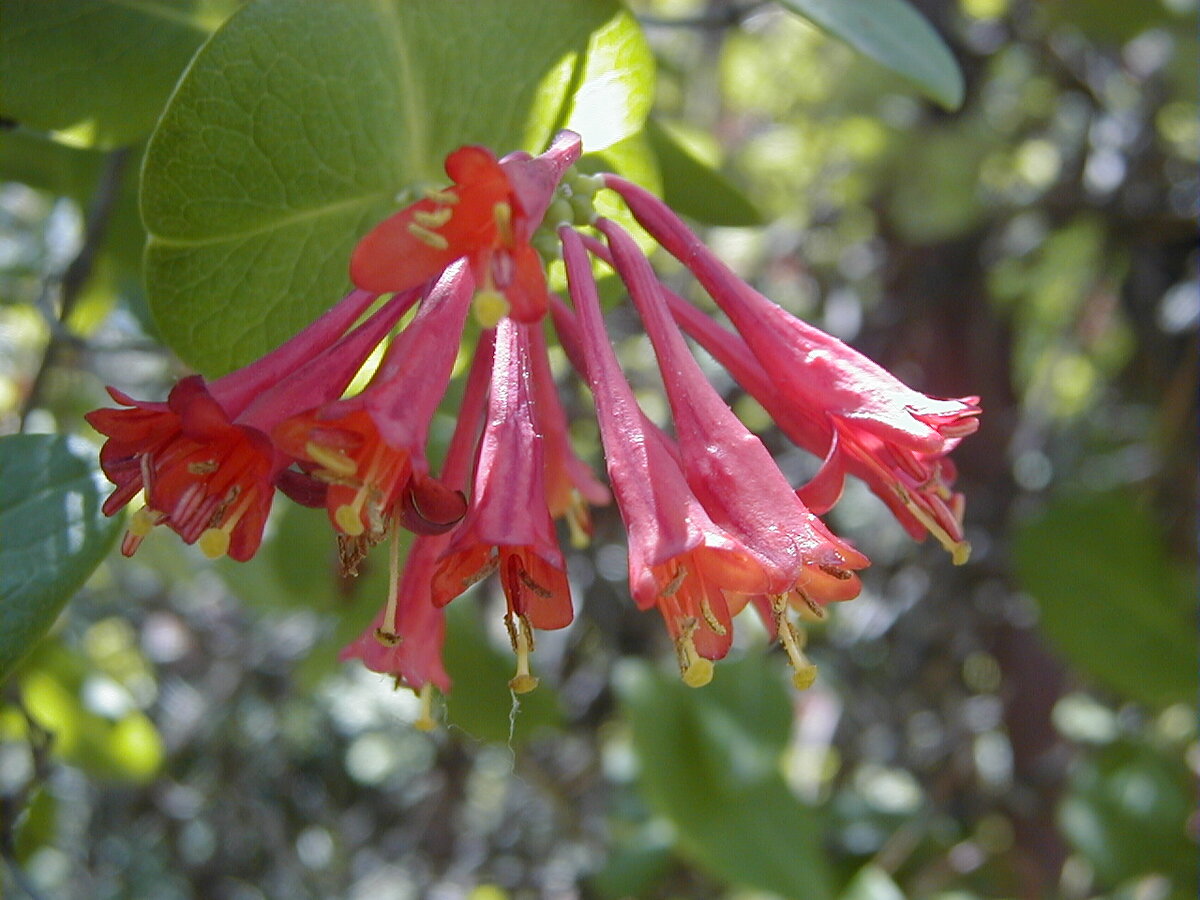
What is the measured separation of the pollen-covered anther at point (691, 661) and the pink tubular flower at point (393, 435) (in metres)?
0.15

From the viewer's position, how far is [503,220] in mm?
613

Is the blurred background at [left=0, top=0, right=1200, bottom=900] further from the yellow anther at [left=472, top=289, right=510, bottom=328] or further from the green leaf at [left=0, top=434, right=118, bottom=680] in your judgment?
the yellow anther at [left=472, top=289, right=510, bottom=328]

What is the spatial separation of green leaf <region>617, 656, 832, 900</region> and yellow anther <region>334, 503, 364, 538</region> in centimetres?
92

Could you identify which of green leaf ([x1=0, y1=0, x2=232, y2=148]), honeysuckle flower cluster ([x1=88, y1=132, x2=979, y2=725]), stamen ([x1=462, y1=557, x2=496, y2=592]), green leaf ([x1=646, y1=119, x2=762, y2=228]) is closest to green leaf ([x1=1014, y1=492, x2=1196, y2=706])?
green leaf ([x1=646, y1=119, x2=762, y2=228])

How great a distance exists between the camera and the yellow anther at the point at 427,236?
606mm

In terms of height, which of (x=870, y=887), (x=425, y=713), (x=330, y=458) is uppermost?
(x=330, y=458)

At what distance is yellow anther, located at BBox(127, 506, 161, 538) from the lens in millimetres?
646

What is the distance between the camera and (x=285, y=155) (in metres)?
0.73

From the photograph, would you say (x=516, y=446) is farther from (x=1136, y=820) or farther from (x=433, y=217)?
(x=1136, y=820)

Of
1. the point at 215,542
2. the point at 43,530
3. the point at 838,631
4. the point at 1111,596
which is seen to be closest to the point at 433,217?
the point at 215,542

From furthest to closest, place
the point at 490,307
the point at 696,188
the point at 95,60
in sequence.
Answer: the point at 696,188 < the point at 95,60 < the point at 490,307

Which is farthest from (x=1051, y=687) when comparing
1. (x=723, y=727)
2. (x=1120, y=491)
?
(x=723, y=727)

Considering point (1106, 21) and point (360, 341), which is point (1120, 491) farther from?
point (360, 341)

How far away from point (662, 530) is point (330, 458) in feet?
0.62
